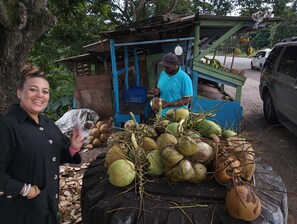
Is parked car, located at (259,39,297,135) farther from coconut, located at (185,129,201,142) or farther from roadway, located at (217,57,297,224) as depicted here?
coconut, located at (185,129,201,142)

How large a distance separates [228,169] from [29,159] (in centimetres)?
125

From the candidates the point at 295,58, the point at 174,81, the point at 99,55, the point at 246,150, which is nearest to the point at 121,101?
the point at 99,55

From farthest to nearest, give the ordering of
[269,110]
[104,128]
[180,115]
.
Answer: [269,110] → [104,128] → [180,115]

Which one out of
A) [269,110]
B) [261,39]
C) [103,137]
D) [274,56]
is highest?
[274,56]

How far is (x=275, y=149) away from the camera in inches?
215

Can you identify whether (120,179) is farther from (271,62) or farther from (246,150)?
(271,62)

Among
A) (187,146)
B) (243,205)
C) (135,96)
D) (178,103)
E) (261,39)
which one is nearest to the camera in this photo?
(243,205)

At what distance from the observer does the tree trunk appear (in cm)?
343

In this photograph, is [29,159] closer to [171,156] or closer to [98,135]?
[171,156]

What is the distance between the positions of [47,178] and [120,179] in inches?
24.1

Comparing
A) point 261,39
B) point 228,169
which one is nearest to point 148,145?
point 228,169

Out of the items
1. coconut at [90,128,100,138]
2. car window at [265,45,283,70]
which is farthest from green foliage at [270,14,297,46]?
coconut at [90,128,100,138]

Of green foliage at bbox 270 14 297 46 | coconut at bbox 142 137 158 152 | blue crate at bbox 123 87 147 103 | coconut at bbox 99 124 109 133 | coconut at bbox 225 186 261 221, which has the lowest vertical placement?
coconut at bbox 99 124 109 133

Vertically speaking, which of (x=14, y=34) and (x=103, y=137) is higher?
(x=14, y=34)
